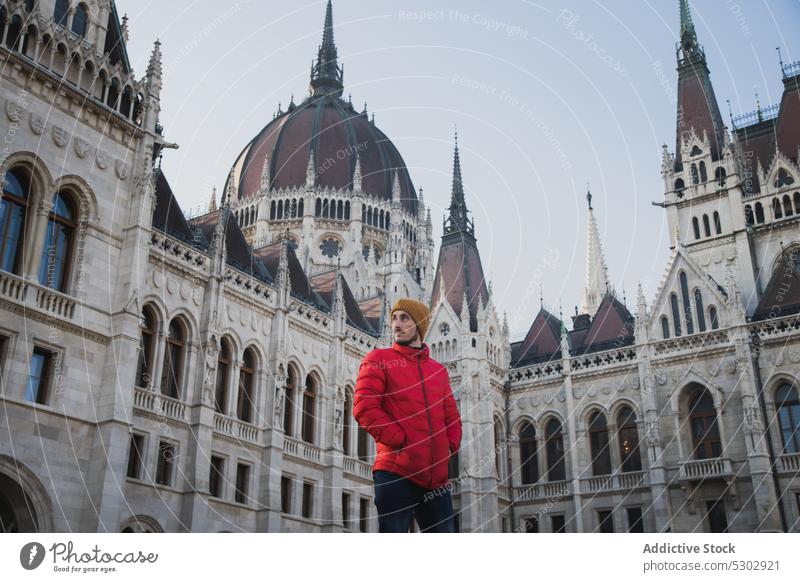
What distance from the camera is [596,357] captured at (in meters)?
34.8

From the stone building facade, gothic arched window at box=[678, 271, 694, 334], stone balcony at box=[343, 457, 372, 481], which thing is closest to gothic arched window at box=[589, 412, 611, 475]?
the stone building facade

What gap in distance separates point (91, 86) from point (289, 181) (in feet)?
116

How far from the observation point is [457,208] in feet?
128

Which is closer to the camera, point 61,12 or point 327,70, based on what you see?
point 61,12

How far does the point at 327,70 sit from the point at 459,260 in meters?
35.5

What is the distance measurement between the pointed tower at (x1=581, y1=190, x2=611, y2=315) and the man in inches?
1967

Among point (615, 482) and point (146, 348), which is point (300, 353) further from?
point (615, 482)

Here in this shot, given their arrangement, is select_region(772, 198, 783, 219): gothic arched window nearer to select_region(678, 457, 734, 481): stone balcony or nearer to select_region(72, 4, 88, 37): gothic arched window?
select_region(678, 457, 734, 481): stone balcony

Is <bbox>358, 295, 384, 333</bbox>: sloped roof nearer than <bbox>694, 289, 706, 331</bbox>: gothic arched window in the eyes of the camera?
No

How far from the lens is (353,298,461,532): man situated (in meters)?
7.96

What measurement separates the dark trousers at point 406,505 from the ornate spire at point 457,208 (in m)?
31.1
